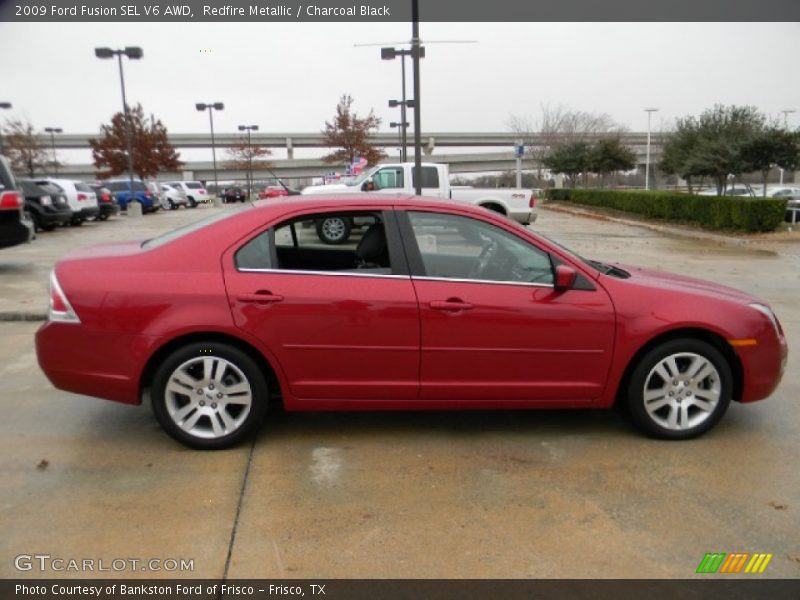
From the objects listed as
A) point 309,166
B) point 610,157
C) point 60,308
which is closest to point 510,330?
point 60,308

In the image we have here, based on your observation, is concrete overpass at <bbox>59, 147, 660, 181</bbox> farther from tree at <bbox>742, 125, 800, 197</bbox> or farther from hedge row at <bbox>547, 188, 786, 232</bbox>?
tree at <bbox>742, 125, 800, 197</bbox>

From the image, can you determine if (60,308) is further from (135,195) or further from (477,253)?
(135,195)

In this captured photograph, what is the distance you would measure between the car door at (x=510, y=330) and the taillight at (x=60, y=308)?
205 cm

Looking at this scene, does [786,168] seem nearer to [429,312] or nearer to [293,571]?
[429,312]

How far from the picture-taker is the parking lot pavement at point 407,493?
2.97 metres

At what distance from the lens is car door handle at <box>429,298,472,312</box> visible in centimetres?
394

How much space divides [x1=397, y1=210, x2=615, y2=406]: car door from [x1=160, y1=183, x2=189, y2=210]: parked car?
3585cm

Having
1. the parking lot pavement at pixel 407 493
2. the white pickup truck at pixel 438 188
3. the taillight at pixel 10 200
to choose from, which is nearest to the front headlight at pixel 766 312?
the parking lot pavement at pixel 407 493

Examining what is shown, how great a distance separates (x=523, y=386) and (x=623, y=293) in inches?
33.1

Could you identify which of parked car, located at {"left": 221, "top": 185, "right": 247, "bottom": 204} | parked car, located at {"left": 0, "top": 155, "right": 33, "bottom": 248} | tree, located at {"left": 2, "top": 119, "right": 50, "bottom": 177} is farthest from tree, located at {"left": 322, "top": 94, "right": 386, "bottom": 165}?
parked car, located at {"left": 0, "top": 155, "right": 33, "bottom": 248}

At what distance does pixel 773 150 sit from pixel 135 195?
1072 inches

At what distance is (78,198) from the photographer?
69.9 ft

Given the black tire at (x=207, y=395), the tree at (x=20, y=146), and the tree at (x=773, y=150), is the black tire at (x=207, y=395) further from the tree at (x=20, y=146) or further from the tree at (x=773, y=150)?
the tree at (x=20, y=146)
